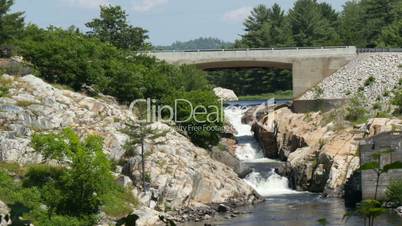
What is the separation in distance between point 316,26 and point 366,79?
168ft

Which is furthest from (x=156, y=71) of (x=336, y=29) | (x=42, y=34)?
(x=336, y=29)

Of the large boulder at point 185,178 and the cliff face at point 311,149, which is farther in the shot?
the cliff face at point 311,149

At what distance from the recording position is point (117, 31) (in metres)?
106

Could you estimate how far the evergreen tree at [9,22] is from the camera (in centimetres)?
8369

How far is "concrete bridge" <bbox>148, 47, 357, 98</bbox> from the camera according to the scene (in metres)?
96.8

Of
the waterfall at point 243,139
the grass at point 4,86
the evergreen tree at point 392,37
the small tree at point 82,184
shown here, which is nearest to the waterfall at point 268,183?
the waterfall at point 243,139

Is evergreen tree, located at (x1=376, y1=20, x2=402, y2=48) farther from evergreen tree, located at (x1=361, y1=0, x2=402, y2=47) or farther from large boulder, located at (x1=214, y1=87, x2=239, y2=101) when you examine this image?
large boulder, located at (x1=214, y1=87, x2=239, y2=101)

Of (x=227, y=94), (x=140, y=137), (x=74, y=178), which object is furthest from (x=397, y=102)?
(x=227, y=94)

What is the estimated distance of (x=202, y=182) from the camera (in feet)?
215

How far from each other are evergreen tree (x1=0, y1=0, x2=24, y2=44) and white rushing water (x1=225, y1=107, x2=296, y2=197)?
27423 mm

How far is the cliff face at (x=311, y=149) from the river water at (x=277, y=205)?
138 centimetres

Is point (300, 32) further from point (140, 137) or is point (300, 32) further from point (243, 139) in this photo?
point (140, 137)

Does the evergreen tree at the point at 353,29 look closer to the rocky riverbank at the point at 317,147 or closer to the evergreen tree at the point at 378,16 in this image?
the evergreen tree at the point at 378,16

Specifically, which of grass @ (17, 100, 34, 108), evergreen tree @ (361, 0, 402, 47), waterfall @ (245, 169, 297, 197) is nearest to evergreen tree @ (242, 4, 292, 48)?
evergreen tree @ (361, 0, 402, 47)
